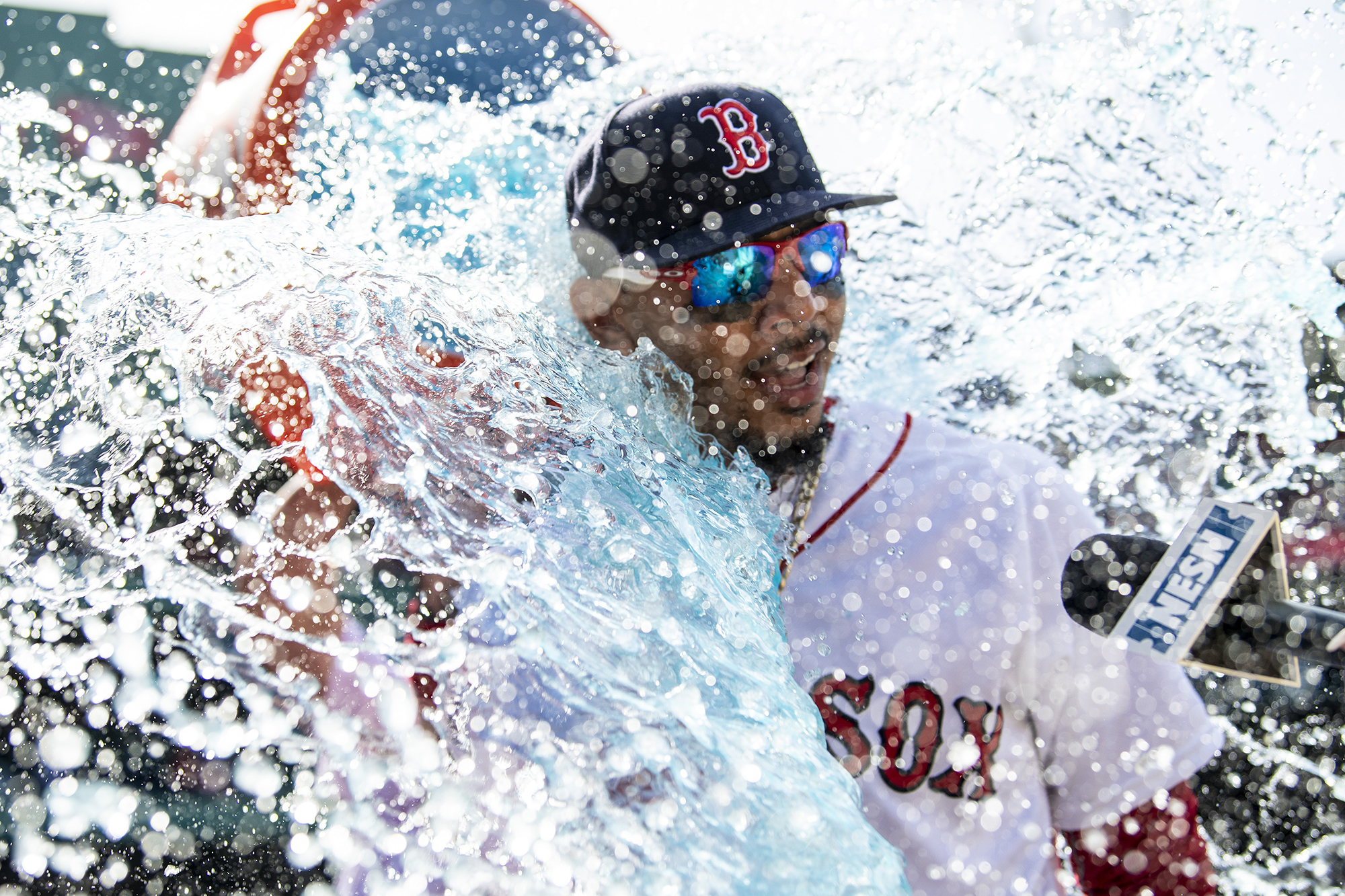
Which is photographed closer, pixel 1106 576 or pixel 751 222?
pixel 1106 576

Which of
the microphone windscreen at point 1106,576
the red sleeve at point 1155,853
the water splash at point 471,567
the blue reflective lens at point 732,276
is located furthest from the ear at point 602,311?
the red sleeve at point 1155,853

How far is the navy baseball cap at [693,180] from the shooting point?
2.09 m

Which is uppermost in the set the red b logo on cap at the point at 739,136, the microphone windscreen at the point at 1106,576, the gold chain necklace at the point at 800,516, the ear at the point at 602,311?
the red b logo on cap at the point at 739,136

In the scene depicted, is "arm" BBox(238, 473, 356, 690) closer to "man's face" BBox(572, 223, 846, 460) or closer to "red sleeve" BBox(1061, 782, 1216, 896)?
"man's face" BBox(572, 223, 846, 460)

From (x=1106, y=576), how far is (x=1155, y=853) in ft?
3.12

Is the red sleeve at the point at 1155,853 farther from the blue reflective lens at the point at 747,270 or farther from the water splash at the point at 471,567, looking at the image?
the blue reflective lens at the point at 747,270

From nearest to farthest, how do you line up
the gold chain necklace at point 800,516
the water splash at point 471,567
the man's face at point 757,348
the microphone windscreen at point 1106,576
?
the microphone windscreen at point 1106,576 < the water splash at point 471,567 < the gold chain necklace at point 800,516 < the man's face at point 757,348

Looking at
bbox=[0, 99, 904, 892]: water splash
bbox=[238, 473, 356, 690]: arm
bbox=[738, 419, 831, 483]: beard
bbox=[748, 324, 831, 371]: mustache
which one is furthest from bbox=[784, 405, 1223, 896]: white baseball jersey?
bbox=[238, 473, 356, 690]: arm

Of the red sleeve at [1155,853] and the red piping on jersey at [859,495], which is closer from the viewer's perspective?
the red sleeve at [1155,853]

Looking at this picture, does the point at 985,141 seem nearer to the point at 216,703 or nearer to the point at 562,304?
the point at 562,304

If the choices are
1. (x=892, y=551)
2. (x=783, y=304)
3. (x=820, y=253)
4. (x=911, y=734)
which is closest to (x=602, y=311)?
(x=783, y=304)

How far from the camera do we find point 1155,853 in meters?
1.89

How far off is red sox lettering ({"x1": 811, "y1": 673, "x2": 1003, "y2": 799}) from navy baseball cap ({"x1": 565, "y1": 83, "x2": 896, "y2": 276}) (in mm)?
1164

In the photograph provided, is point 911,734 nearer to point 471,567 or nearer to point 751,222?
point 471,567
